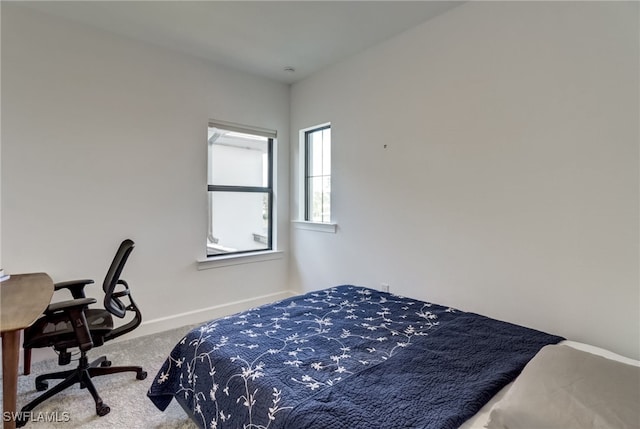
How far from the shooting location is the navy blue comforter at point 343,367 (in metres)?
1.14

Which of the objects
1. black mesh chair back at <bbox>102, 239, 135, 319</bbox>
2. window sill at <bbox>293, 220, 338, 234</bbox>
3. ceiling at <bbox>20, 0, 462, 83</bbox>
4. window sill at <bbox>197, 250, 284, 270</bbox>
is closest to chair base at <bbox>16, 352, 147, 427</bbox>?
black mesh chair back at <bbox>102, 239, 135, 319</bbox>

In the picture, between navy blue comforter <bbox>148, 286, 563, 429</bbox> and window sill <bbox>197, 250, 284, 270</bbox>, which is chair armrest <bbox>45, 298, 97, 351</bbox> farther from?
window sill <bbox>197, 250, 284, 270</bbox>

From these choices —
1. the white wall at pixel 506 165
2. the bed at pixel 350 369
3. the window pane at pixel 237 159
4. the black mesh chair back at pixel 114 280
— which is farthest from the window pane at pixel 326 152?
the black mesh chair back at pixel 114 280

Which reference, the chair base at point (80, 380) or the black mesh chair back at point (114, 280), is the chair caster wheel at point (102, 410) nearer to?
the chair base at point (80, 380)

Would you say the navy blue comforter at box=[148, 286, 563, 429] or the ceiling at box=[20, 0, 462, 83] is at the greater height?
the ceiling at box=[20, 0, 462, 83]

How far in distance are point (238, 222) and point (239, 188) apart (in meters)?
0.40

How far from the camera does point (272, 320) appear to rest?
193cm

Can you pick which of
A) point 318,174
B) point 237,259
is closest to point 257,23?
point 318,174

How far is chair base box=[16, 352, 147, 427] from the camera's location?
72.6 inches

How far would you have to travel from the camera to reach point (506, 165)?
2164 millimetres

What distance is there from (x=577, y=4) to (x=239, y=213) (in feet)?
10.9

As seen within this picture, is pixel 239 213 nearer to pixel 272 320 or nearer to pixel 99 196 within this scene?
pixel 99 196

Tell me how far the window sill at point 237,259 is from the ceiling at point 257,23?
2.04 m

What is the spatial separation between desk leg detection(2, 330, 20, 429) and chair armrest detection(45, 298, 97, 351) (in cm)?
37
